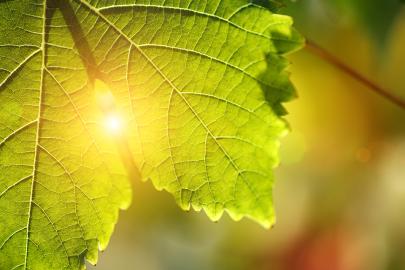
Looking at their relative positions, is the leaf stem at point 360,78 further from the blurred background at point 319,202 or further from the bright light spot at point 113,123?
the blurred background at point 319,202

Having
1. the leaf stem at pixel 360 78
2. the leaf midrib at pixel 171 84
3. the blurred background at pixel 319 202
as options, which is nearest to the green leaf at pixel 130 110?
the leaf midrib at pixel 171 84

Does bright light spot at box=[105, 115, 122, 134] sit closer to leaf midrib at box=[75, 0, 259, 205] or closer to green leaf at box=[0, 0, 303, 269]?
green leaf at box=[0, 0, 303, 269]

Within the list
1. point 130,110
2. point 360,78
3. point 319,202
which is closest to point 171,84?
point 130,110

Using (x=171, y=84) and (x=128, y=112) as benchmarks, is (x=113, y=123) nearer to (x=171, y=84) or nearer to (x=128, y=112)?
(x=128, y=112)

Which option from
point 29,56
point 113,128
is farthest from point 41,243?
point 29,56

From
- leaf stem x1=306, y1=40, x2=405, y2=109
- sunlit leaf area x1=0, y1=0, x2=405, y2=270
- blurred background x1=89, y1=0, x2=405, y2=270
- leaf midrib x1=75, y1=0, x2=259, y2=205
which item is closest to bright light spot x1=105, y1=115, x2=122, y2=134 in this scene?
sunlit leaf area x1=0, y1=0, x2=405, y2=270

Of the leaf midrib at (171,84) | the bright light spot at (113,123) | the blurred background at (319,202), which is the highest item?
the leaf midrib at (171,84)

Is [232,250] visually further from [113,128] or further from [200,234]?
[113,128]

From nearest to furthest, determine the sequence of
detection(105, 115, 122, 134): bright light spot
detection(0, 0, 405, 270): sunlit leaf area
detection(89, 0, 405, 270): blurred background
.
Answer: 1. detection(0, 0, 405, 270): sunlit leaf area
2. detection(105, 115, 122, 134): bright light spot
3. detection(89, 0, 405, 270): blurred background
